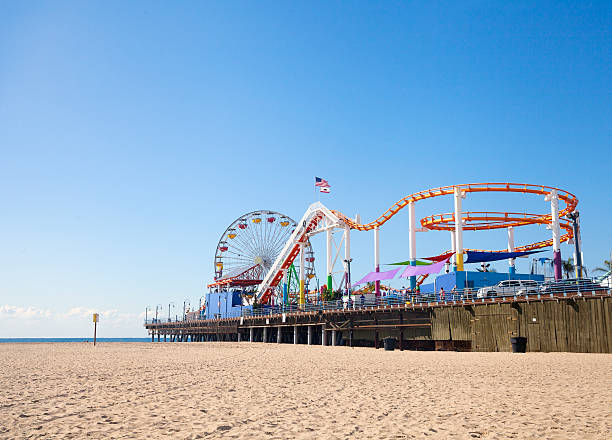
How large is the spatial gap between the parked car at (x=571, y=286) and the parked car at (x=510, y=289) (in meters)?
0.66

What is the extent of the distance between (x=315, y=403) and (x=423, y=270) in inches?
1053

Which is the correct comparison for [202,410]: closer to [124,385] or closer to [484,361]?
[124,385]

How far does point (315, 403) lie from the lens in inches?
420

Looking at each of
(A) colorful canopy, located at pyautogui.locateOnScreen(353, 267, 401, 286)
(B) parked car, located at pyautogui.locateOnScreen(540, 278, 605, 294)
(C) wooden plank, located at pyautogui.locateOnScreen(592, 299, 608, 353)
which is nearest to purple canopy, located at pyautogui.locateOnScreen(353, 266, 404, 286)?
(A) colorful canopy, located at pyautogui.locateOnScreen(353, 267, 401, 286)

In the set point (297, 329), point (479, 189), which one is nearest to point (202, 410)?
point (479, 189)

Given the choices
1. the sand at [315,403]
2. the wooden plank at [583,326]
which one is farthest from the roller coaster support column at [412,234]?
the sand at [315,403]

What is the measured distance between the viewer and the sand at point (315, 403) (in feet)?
26.3

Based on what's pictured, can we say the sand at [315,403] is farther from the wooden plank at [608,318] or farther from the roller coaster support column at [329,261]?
the roller coaster support column at [329,261]

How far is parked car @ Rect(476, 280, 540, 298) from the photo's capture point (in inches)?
1039

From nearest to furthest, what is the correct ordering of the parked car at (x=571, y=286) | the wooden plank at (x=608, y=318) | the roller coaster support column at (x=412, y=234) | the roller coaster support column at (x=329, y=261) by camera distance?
the wooden plank at (x=608, y=318), the parked car at (x=571, y=286), the roller coaster support column at (x=412, y=234), the roller coaster support column at (x=329, y=261)

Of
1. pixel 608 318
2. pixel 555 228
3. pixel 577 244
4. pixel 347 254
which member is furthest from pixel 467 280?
pixel 347 254

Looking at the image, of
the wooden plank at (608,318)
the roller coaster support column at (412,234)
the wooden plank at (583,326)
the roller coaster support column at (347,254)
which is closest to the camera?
the wooden plank at (608,318)

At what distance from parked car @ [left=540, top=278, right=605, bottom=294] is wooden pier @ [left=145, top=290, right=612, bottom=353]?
0.65m

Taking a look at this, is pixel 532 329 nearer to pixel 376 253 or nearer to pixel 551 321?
pixel 551 321
